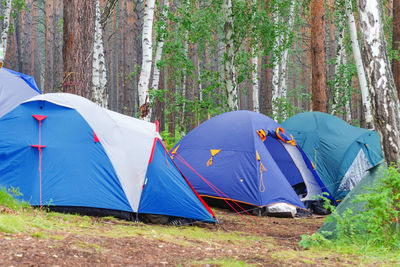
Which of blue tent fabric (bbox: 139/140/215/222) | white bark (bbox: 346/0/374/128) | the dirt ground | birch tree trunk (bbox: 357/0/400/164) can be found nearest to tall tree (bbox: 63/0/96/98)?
blue tent fabric (bbox: 139/140/215/222)

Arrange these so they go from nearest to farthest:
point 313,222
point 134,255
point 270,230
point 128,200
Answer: point 134,255 < point 128,200 < point 270,230 < point 313,222

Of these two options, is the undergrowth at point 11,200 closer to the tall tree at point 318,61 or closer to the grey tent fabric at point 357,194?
the grey tent fabric at point 357,194

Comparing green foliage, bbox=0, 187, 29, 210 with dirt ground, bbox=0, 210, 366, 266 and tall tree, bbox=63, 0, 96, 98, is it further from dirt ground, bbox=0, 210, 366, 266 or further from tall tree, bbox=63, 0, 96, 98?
tall tree, bbox=63, 0, 96, 98

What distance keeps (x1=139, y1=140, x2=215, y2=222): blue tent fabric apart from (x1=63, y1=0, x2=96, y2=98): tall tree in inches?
114

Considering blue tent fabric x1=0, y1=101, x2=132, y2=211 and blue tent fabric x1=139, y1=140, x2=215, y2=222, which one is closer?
blue tent fabric x1=0, y1=101, x2=132, y2=211

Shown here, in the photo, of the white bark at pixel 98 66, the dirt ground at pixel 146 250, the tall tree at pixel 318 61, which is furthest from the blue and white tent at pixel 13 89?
the tall tree at pixel 318 61

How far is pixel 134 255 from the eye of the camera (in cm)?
448

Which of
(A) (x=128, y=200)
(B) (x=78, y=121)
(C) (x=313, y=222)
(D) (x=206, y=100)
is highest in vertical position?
(D) (x=206, y=100)

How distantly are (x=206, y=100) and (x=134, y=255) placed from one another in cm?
1090

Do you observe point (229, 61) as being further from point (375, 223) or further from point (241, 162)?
point (375, 223)

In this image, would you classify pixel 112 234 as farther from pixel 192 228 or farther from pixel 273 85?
pixel 273 85

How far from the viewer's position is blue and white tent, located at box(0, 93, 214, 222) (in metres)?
Answer: 6.16

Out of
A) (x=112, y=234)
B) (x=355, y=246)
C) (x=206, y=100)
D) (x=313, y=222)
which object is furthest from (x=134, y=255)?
(x=206, y=100)

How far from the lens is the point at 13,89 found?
9.55 meters
